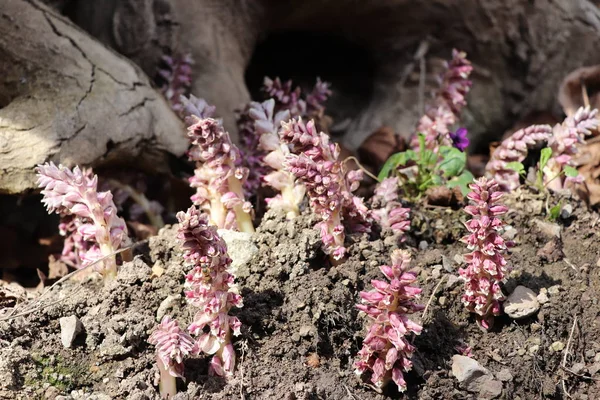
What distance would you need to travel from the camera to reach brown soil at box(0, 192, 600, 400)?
→ 81.4 inches

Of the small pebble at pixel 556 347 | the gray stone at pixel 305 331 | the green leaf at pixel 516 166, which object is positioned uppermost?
the green leaf at pixel 516 166

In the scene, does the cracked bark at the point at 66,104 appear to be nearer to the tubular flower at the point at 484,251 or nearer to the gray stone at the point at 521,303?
the tubular flower at the point at 484,251

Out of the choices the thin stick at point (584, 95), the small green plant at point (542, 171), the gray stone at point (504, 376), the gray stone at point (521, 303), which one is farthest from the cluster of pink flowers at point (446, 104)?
the gray stone at point (504, 376)

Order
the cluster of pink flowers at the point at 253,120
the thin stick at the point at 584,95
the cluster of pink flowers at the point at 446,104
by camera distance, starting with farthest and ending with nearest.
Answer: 1. the thin stick at the point at 584,95
2. the cluster of pink flowers at the point at 446,104
3. the cluster of pink flowers at the point at 253,120

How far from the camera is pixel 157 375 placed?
2061 mm

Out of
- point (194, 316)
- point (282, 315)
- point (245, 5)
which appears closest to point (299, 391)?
point (282, 315)

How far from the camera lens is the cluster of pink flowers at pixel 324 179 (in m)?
2.25

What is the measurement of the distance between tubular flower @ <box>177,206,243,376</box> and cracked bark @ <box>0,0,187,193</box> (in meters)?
0.94

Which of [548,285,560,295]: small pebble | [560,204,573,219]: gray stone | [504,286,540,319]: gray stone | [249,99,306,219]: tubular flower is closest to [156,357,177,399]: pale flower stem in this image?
[249,99,306,219]: tubular flower

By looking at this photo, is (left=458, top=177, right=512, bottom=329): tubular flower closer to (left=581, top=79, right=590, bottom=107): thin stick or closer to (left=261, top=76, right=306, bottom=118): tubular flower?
(left=261, top=76, right=306, bottom=118): tubular flower

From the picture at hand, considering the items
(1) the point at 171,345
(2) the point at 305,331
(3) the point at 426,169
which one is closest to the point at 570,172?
(3) the point at 426,169

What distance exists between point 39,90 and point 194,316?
4.09 feet

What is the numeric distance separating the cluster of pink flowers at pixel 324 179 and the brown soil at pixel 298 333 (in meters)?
0.07

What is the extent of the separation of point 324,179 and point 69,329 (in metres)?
0.98
